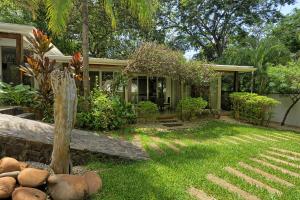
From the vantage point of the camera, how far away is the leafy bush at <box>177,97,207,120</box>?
1387 centimetres

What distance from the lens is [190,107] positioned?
13.9 m

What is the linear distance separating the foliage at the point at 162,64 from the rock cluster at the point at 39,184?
871 cm

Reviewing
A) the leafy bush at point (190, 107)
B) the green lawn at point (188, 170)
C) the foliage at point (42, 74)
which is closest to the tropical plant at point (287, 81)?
the leafy bush at point (190, 107)

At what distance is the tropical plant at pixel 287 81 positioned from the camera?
1431 cm

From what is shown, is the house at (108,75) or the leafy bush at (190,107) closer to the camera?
the house at (108,75)

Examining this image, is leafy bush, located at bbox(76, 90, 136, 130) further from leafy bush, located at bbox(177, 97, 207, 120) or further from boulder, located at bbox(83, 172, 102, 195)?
boulder, located at bbox(83, 172, 102, 195)

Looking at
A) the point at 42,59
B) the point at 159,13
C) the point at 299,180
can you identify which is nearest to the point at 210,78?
the point at 42,59

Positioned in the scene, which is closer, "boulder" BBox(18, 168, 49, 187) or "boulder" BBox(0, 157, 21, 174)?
"boulder" BBox(18, 168, 49, 187)

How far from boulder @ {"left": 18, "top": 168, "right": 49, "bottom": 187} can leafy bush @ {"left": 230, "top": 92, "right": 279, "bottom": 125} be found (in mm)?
11926

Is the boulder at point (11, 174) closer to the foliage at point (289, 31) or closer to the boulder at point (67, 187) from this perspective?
the boulder at point (67, 187)

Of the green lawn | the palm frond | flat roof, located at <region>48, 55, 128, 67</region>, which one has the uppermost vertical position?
the palm frond

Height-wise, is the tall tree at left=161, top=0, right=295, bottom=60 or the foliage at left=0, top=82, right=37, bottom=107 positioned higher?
the tall tree at left=161, top=0, right=295, bottom=60

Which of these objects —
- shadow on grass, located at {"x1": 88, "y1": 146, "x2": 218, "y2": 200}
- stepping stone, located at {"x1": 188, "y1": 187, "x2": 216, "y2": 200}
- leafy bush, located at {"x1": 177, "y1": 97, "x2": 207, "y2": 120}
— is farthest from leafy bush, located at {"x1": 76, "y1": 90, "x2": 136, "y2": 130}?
stepping stone, located at {"x1": 188, "y1": 187, "x2": 216, "y2": 200}

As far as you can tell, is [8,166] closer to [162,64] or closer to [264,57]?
[162,64]
